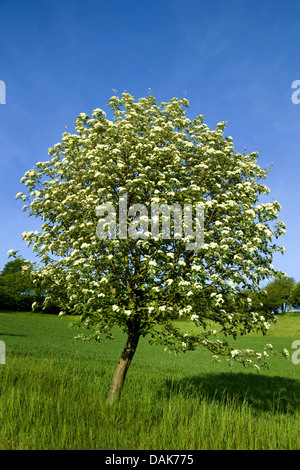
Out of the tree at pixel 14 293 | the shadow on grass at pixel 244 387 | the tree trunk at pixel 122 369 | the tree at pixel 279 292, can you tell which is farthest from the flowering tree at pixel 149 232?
the tree at pixel 279 292

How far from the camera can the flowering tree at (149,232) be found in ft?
31.1

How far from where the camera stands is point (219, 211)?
427 inches

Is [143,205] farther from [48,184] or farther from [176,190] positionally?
[48,184]

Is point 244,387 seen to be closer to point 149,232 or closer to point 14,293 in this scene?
point 149,232

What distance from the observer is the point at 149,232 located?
889cm

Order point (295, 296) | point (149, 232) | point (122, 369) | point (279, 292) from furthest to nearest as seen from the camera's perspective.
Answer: point (295, 296)
point (279, 292)
point (122, 369)
point (149, 232)

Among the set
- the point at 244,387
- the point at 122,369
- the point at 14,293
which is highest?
the point at 14,293

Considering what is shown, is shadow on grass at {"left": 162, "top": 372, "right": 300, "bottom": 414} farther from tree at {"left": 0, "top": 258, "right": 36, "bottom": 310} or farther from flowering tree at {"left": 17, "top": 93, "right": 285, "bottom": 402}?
tree at {"left": 0, "top": 258, "right": 36, "bottom": 310}

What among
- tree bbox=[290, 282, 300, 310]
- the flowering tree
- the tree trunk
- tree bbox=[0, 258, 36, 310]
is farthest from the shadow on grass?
tree bbox=[290, 282, 300, 310]

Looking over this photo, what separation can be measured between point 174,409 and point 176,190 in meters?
6.10

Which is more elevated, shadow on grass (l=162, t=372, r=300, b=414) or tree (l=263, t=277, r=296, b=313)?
tree (l=263, t=277, r=296, b=313)

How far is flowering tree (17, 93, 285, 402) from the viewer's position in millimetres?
9484

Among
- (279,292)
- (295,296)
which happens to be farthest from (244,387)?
(295,296)
